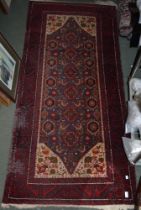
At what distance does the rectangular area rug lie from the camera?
5.45ft

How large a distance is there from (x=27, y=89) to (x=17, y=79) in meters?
0.11

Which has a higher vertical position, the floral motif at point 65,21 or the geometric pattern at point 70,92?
the floral motif at point 65,21

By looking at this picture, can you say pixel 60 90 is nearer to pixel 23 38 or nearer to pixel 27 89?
pixel 27 89

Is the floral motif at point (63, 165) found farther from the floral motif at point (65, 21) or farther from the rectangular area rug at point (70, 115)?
the floral motif at point (65, 21)

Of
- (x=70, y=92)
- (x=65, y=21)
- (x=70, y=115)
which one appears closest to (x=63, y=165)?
(x=70, y=115)

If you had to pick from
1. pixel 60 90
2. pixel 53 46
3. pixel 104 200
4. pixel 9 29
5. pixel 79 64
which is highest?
pixel 9 29

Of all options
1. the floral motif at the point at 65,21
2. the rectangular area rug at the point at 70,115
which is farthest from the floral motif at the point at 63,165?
the floral motif at the point at 65,21

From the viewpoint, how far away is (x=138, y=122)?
1.64 metres

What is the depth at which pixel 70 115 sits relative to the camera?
1916 millimetres

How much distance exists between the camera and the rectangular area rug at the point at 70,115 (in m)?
1.66

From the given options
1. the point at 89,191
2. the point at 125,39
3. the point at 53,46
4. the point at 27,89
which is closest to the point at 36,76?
the point at 27,89

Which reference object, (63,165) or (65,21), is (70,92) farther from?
(65,21)

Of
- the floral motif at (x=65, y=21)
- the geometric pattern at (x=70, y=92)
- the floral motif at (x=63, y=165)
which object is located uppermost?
the floral motif at (x=65, y=21)

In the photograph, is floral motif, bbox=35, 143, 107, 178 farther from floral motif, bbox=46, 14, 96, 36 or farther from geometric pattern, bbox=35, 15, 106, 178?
floral motif, bbox=46, 14, 96, 36
